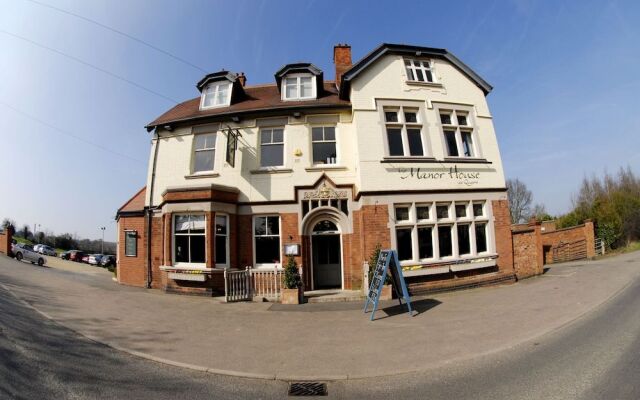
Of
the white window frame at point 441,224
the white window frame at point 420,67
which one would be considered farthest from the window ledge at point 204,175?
the white window frame at point 420,67

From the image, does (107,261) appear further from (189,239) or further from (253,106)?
(253,106)

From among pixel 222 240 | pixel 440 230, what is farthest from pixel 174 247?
pixel 440 230

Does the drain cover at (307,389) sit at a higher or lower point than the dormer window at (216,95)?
lower

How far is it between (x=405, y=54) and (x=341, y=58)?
3676 mm

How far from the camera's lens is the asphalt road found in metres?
4.20

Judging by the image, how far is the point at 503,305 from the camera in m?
9.20

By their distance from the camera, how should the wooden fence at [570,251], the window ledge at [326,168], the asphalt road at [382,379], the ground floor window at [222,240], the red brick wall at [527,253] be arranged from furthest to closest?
1. the wooden fence at [570,251]
2. the red brick wall at [527,253]
3. the window ledge at [326,168]
4. the ground floor window at [222,240]
5. the asphalt road at [382,379]

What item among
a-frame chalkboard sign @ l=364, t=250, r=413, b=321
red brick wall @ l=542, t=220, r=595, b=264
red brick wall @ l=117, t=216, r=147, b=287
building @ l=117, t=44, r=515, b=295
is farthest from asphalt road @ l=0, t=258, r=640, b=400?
red brick wall @ l=542, t=220, r=595, b=264

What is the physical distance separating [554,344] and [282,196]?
10124 mm

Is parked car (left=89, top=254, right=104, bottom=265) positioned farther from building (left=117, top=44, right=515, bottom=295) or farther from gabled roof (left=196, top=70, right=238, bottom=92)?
gabled roof (left=196, top=70, right=238, bottom=92)

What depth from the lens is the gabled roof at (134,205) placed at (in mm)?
16133

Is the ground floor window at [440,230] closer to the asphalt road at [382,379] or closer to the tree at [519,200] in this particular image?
the asphalt road at [382,379]

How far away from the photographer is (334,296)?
1153 cm

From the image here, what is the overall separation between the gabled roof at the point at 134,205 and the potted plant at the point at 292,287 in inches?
358
